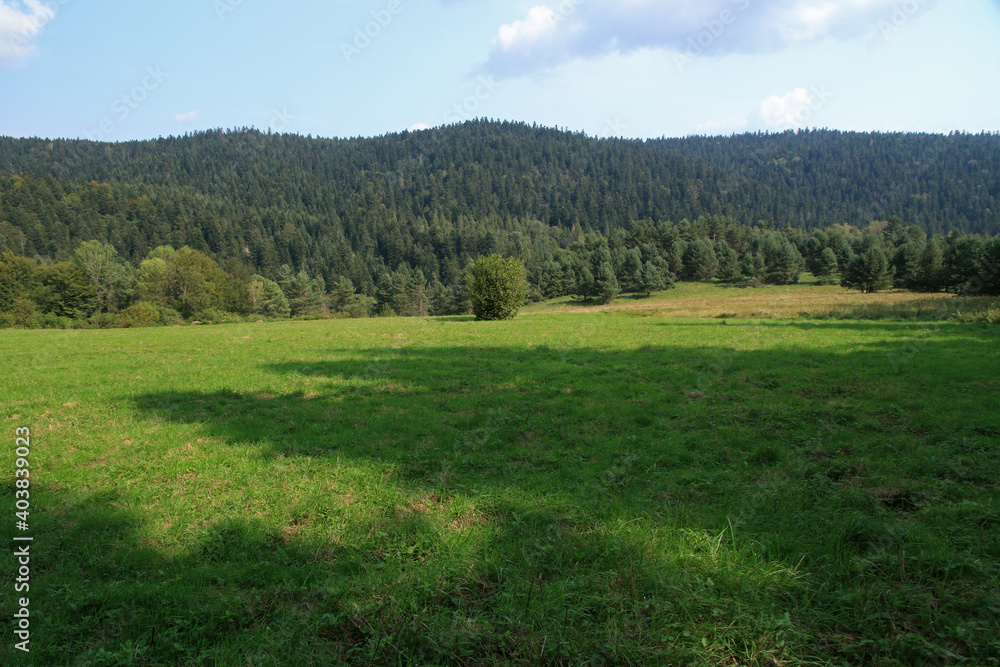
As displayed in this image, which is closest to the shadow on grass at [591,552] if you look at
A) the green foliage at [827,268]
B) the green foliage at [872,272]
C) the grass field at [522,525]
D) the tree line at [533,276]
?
the grass field at [522,525]

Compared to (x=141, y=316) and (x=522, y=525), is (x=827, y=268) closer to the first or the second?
(x=522, y=525)

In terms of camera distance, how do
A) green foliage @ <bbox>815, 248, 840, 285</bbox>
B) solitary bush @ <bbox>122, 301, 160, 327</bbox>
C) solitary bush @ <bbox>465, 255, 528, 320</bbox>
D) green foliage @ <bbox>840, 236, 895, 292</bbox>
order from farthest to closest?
green foliage @ <bbox>815, 248, 840, 285</bbox>
green foliage @ <bbox>840, 236, 895, 292</bbox>
solitary bush @ <bbox>122, 301, 160, 327</bbox>
solitary bush @ <bbox>465, 255, 528, 320</bbox>

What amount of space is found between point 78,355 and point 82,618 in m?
23.3

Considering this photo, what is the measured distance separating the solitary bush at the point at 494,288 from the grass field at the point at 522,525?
112 feet

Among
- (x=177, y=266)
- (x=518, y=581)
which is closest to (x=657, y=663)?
(x=518, y=581)

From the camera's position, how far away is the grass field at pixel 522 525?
3.80 meters

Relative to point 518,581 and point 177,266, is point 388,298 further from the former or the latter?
point 518,581

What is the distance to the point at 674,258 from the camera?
12212 cm

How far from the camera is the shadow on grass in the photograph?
3771mm

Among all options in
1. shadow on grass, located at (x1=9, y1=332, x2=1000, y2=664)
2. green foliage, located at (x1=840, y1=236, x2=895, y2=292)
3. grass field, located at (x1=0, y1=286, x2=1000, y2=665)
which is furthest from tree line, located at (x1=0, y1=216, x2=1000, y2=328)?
shadow on grass, located at (x1=9, y1=332, x2=1000, y2=664)

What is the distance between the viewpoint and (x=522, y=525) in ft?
18.6

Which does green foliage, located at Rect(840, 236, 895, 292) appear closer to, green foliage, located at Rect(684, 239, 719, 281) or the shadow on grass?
green foliage, located at Rect(684, 239, 719, 281)

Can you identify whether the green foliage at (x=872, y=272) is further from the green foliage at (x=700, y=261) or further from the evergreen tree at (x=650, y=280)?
the evergreen tree at (x=650, y=280)

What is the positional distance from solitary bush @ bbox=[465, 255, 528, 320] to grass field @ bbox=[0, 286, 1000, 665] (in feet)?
112
